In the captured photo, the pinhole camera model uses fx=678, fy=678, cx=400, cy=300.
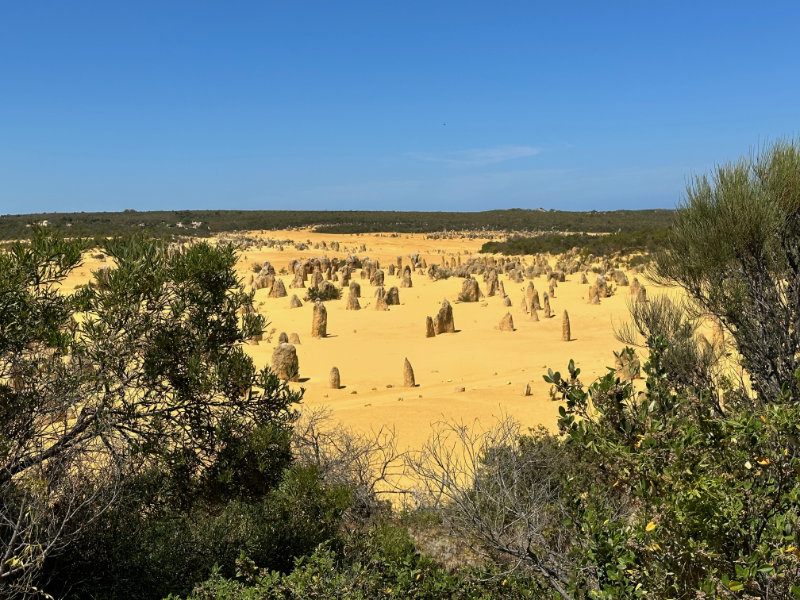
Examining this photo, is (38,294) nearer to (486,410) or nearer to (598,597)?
(598,597)

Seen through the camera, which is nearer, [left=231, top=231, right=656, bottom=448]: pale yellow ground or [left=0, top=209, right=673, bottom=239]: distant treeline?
[left=231, top=231, right=656, bottom=448]: pale yellow ground

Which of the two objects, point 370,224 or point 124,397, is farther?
point 370,224

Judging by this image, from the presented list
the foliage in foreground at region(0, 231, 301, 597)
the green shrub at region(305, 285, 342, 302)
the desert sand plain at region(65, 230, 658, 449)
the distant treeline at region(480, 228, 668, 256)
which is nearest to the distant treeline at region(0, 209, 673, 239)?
the distant treeline at region(480, 228, 668, 256)

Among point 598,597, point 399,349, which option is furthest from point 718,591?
point 399,349

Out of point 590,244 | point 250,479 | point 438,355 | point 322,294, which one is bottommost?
point 438,355

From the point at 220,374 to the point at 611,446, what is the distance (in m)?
3.36

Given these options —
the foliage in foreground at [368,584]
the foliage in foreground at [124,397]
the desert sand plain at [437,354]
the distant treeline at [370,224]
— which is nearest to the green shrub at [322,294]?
the desert sand plain at [437,354]

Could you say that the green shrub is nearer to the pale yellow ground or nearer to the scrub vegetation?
the pale yellow ground

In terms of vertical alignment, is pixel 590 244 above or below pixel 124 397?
above

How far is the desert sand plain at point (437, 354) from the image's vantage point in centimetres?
1193

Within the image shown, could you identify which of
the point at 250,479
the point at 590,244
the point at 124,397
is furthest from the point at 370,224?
the point at 124,397

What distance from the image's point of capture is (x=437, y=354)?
57.0ft

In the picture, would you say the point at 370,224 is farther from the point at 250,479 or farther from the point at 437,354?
the point at 250,479

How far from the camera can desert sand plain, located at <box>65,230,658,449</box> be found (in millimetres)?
11930
